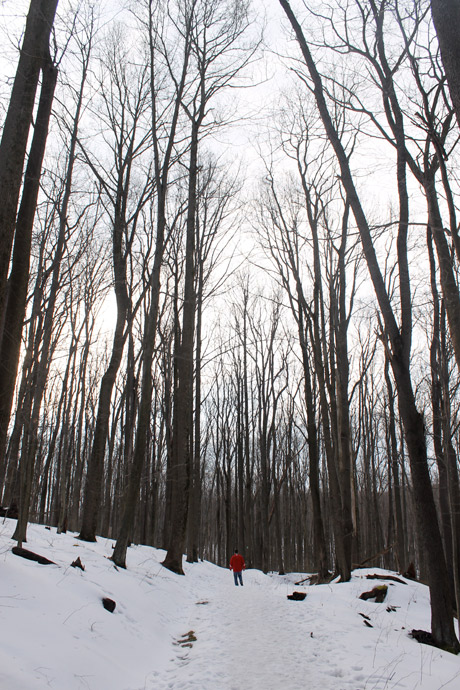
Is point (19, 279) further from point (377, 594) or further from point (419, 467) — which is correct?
point (377, 594)

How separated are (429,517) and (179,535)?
6.36 metres

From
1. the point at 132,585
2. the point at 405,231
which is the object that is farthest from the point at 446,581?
the point at 405,231

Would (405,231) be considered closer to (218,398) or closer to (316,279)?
(316,279)

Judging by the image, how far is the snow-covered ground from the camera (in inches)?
129

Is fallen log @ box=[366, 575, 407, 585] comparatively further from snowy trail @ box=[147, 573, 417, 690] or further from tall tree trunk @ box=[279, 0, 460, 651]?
tall tree trunk @ box=[279, 0, 460, 651]

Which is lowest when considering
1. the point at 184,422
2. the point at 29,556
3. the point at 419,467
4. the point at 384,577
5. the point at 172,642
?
the point at 384,577

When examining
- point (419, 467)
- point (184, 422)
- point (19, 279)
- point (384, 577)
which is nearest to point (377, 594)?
point (384, 577)

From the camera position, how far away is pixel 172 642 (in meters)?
5.09

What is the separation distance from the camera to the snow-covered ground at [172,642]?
3.28 meters

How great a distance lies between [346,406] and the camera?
11.6 meters

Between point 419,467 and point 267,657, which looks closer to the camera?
point 267,657

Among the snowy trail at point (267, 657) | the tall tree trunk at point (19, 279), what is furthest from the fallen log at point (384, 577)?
the tall tree trunk at point (19, 279)

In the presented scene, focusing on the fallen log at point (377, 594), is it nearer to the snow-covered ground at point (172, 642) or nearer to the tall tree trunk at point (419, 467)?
the snow-covered ground at point (172, 642)

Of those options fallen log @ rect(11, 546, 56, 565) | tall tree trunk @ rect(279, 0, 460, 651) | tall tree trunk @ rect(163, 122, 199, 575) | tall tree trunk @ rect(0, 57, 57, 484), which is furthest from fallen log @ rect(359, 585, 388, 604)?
tall tree trunk @ rect(0, 57, 57, 484)
